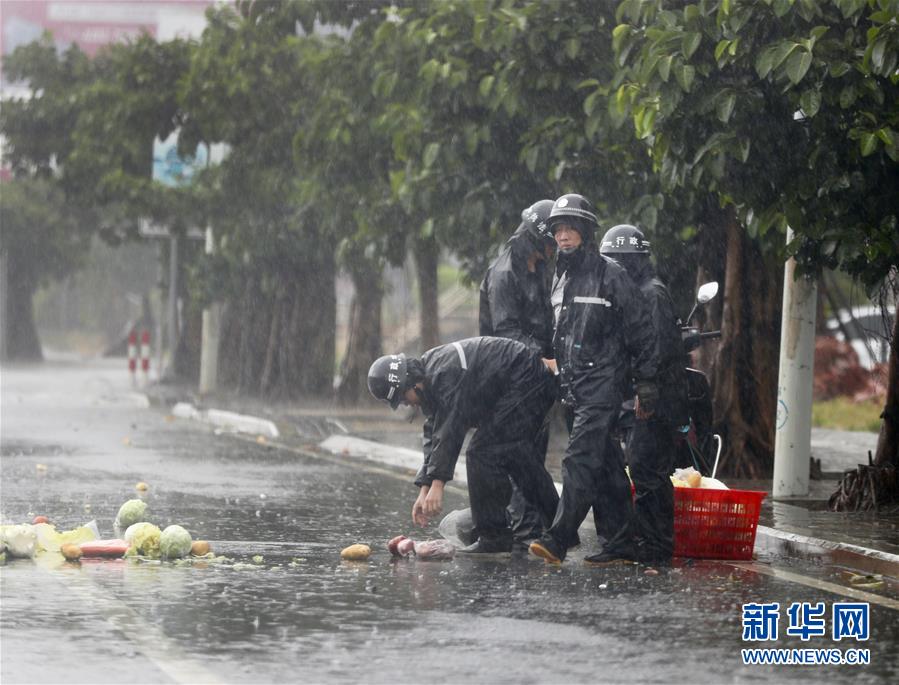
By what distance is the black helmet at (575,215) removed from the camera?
30.8 feet

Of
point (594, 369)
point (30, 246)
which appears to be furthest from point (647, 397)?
point (30, 246)

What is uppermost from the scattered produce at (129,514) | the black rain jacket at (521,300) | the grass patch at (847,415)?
the black rain jacket at (521,300)

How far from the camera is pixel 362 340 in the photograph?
25.7 metres

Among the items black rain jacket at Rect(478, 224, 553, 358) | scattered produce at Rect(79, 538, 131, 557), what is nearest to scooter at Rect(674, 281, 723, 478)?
black rain jacket at Rect(478, 224, 553, 358)

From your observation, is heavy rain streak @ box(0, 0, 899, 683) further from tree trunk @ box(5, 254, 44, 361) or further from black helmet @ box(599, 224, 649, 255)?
tree trunk @ box(5, 254, 44, 361)

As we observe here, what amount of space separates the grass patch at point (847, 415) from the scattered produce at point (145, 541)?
1461 centimetres

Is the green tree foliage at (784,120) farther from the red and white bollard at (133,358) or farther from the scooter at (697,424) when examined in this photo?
the red and white bollard at (133,358)

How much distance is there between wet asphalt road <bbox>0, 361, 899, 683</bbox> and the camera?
6.45 m

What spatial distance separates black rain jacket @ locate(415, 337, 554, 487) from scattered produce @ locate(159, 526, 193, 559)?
1260 millimetres

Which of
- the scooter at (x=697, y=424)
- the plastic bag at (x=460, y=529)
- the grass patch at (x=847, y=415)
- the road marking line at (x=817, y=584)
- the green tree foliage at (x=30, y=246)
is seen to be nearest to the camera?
the road marking line at (x=817, y=584)

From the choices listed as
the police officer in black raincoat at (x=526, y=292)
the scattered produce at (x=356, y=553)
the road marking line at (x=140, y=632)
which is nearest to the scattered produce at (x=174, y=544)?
the road marking line at (x=140, y=632)

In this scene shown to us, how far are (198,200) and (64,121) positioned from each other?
392 inches

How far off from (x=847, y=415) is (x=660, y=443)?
16183mm

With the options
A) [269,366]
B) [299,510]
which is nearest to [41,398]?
[269,366]
